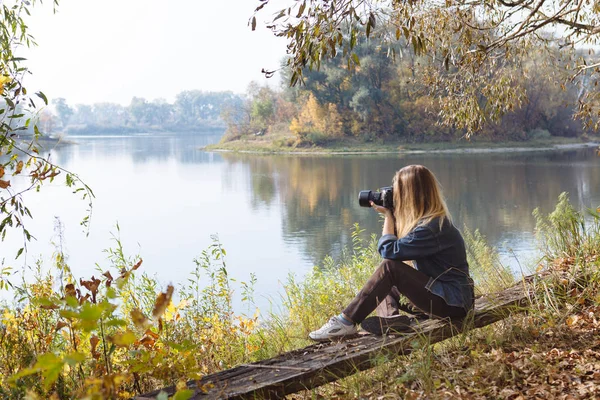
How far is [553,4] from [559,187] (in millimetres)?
10813

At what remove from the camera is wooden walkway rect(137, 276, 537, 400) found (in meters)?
2.23

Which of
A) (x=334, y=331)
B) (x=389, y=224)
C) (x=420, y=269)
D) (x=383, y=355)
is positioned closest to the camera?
(x=383, y=355)

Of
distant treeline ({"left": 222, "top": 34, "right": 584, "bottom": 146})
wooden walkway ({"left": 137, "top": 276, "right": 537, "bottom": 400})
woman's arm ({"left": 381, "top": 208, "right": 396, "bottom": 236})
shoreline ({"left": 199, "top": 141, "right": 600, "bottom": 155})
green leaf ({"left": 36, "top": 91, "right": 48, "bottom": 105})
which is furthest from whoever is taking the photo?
distant treeline ({"left": 222, "top": 34, "right": 584, "bottom": 146})

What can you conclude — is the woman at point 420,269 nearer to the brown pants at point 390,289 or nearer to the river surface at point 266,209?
the brown pants at point 390,289

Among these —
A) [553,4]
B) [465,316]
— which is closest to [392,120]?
[553,4]

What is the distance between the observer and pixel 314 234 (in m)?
11.1

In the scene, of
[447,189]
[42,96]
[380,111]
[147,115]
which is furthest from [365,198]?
[147,115]

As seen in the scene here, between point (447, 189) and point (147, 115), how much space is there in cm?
7304

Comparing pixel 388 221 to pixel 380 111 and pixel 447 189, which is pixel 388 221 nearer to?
pixel 447 189

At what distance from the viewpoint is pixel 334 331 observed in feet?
9.18

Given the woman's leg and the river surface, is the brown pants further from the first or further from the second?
the river surface

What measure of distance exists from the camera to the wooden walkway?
616 millimetres

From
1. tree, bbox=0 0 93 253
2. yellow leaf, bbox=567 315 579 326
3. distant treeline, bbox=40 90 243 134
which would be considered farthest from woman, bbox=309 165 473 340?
distant treeline, bbox=40 90 243 134

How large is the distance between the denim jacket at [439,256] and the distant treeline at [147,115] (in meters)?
73.1
